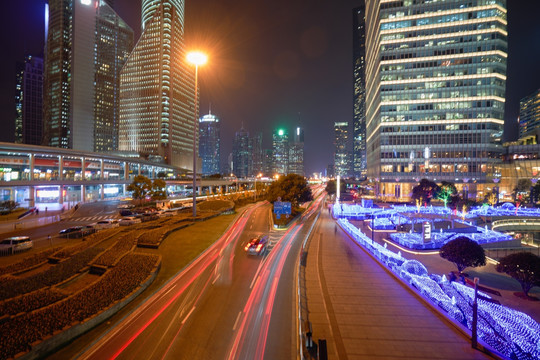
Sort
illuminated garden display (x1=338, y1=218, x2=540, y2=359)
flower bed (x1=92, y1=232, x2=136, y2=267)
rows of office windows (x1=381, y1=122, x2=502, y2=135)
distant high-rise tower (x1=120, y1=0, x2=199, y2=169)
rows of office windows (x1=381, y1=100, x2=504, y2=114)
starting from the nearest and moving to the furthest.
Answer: illuminated garden display (x1=338, y1=218, x2=540, y2=359) → flower bed (x1=92, y1=232, x2=136, y2=267) → rows of office windows (x1=381, y1=100, x2=504, y2=114) → rows of office windows (x1=381, y1=122, x2=502, y2=135) → distant high-rise tower (x1=120, y1=0, x2=199, y2=169)

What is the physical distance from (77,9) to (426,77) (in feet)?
603

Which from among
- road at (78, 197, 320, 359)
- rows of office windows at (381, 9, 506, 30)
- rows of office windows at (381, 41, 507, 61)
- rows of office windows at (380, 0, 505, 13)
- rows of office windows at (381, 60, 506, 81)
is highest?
rows of office windows at (380, 0, 505, 13)

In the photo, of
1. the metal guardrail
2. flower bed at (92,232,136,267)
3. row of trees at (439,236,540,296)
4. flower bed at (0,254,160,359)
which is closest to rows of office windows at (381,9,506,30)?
the metal guardrail

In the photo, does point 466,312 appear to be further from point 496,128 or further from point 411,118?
point 496,128

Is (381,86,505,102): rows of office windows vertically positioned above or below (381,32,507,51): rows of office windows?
below

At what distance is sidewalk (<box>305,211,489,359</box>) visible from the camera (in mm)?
12305

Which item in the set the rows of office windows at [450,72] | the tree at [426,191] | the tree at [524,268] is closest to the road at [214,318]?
the tree at [524,268]

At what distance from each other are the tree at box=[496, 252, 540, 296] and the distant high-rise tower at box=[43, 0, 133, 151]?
595 feet

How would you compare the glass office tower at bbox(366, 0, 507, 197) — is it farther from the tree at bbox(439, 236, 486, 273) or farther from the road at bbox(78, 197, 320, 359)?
the road at bbox(78, 197, 320, 359)

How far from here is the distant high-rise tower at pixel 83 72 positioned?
14588 centimetres

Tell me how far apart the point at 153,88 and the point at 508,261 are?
170 metres

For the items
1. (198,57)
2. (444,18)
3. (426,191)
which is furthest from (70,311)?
(444,18)

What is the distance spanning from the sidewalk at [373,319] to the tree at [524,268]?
899 centimetres

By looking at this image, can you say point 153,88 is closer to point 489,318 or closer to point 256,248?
point 256,248
